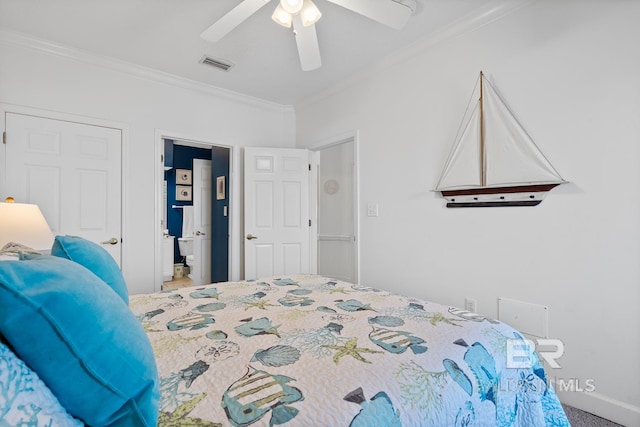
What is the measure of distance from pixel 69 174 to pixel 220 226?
2.03 metres

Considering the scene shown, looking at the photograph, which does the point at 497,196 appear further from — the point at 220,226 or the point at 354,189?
the point at 220,226

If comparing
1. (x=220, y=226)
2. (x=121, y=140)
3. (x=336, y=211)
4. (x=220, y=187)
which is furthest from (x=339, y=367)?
(x=220, y=187)

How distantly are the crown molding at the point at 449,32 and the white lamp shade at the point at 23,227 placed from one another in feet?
9.39

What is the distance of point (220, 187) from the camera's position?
4656mm

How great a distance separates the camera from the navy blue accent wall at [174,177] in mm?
5832

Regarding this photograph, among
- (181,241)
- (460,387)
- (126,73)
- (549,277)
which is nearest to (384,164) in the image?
(549,277)

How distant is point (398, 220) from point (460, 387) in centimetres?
204

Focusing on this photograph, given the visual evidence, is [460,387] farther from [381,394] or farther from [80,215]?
[80,215]

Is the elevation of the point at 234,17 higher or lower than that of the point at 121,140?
higher

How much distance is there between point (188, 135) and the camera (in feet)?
11.1

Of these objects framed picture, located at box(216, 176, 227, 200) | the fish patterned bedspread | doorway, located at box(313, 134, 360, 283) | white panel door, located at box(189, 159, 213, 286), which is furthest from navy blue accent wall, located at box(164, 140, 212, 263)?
the fish patterned bedspread

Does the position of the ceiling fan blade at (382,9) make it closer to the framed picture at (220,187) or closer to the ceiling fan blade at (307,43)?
the ceiling fan blade at (307,43)

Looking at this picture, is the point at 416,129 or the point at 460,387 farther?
the point at 416,129

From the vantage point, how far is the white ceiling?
221cm
